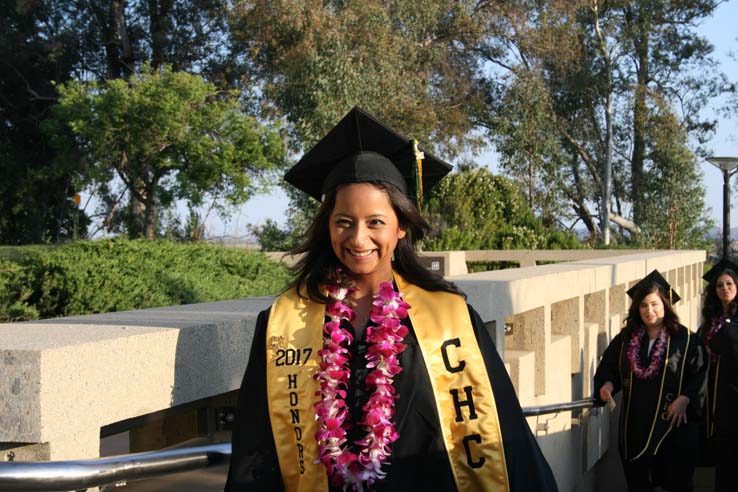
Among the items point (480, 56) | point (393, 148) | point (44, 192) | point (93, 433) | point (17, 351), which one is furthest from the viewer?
point (480, 56)

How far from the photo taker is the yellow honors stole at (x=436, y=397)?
2.34 m

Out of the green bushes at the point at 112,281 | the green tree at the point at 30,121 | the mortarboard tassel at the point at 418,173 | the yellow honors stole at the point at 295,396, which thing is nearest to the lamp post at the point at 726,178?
the green bushes at the point at 112,281

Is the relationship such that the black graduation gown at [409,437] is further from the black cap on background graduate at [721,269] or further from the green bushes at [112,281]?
the black cap on background graduate at [721,269]

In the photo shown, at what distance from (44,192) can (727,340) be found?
23.5 metres

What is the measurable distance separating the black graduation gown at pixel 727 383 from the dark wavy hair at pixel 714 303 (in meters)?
0.95

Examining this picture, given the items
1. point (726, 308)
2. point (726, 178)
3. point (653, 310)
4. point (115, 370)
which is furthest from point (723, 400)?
point (726, 178)

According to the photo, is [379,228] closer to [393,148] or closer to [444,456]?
[393,148]

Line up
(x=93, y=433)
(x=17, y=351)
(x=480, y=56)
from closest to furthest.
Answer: (x=17, y=351)
(x=93, y=433)
(x=480, y=56)

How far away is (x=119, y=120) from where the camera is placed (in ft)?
63.5

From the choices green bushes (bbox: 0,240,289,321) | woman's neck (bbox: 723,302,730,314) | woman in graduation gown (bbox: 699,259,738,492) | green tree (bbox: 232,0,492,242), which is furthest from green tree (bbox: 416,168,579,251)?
woman in graduation gown (bbox: 699,259,738,492)

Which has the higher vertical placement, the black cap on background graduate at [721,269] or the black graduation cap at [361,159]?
the black graduation cap at [361,159]

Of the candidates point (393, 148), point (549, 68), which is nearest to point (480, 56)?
point (549, 68)

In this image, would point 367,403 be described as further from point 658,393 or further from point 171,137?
point 171,137

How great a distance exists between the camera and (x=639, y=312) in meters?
6.86
